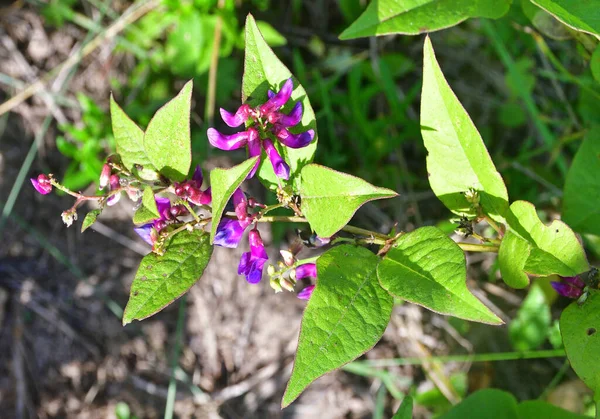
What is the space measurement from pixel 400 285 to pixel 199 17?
236 centimetres

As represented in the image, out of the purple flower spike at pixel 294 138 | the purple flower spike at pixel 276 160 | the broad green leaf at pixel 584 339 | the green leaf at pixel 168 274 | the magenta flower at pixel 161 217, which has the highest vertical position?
the purple flower spike at pixel 294 138

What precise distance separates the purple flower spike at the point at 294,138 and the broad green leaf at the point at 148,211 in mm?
422

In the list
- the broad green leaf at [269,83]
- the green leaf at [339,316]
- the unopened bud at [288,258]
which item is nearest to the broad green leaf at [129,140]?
the broad green leaf at [269,83]

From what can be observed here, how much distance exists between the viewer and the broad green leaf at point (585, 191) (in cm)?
202

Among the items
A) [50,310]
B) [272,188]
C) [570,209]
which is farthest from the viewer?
[50,310]

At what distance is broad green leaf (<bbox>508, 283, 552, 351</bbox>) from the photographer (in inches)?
122

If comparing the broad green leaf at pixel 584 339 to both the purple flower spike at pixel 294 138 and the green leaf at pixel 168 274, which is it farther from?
the green leaf at pixel 168 274

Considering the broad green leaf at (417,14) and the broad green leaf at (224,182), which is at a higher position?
the broad green leaf at (417,14)

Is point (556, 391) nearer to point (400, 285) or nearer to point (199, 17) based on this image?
point (400, 285)

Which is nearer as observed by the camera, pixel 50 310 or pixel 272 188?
pixel 272 188

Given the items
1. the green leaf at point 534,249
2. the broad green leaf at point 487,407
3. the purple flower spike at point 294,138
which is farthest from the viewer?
the broad green leaf at point 487,407

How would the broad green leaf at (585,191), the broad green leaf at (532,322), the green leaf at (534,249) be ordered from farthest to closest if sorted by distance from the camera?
1. the broad green leaf at (532,322)
2. the broad green leaf at (585,191)
3. the green leaf at (534,249)

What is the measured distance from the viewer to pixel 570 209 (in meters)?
2.05

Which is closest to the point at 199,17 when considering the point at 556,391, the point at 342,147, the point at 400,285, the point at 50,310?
the point at 342,147
